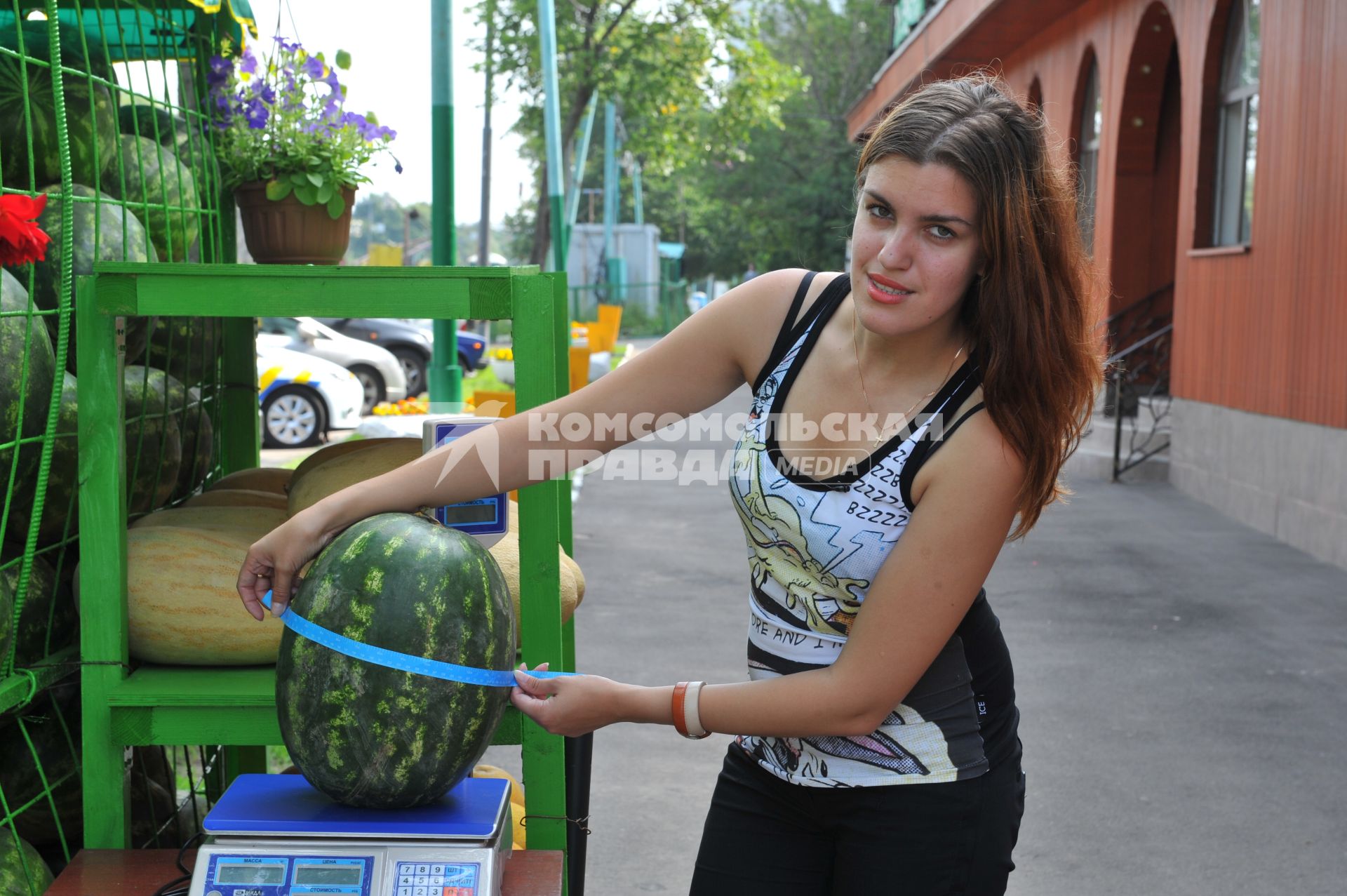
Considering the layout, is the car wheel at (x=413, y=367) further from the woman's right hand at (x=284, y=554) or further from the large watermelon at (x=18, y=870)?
the woman's right hand at (x=284, y=554)

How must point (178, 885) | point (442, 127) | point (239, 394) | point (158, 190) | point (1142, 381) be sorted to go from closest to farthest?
point (178, 885) < point (158, 190) < point (239, 394) < point (442, 127) < point (1142, 381)

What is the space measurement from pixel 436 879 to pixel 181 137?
2.11 meters

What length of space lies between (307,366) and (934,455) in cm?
1436

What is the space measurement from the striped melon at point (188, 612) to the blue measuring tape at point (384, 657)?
1.85 feet

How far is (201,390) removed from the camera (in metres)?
3.52

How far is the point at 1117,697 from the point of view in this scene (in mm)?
6352

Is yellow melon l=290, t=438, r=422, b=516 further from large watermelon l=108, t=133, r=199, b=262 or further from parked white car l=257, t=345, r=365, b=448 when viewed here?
parked white car l=257, t=345, r=365, b=448

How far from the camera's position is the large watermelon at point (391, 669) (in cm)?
203

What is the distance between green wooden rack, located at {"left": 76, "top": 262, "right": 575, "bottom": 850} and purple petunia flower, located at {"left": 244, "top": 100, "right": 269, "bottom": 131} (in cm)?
103

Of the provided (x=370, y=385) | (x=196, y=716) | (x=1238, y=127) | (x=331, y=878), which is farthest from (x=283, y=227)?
(x=370, y=385)

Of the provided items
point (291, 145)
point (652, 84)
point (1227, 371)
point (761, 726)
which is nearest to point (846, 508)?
point (761, 726)

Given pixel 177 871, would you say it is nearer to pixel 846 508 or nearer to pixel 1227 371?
pixel 846 508

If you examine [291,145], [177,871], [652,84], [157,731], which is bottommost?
[177,871]
